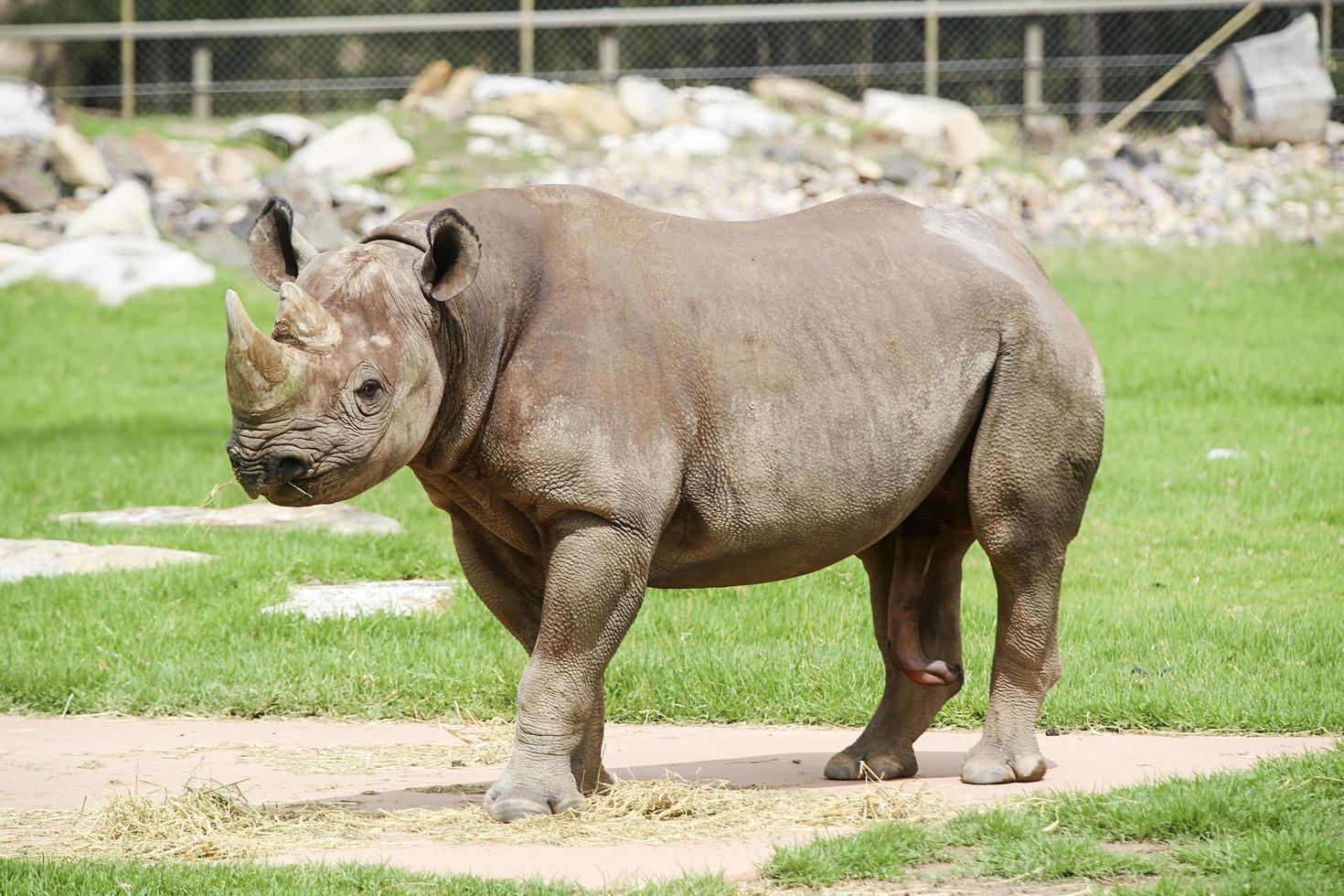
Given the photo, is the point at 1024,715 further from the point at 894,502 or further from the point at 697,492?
the point at 697,492

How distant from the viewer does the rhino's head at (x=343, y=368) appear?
5125mm

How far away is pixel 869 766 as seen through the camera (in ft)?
21.7

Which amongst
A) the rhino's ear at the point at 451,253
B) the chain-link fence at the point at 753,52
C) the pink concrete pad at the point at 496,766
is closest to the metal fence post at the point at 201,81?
the chain-link fence at the point at 753,52

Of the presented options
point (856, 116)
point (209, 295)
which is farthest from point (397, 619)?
point (856, 116)

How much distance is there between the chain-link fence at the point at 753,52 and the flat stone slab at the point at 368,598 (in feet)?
49.6

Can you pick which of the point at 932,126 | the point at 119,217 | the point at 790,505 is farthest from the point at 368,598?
the point at 932,126

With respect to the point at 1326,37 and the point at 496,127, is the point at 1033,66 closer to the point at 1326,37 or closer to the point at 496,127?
the point at 1326,37

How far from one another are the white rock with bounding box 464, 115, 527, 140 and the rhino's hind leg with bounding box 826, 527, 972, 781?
18.5 meters

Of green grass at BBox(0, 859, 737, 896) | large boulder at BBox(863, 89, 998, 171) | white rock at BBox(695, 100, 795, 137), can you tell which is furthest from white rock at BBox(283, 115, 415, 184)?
green grass at BBox(0, 859, 737, 896)

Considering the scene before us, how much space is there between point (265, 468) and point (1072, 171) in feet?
60.5

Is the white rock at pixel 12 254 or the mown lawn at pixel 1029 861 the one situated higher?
the mown lawn at pixel 1029 861

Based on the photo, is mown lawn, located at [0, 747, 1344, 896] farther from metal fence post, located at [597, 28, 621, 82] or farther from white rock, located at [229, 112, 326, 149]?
metal fence post, located at [597, 28, 621, 82]

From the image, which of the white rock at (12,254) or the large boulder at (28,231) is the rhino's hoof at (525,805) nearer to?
the white rock at (12,254)

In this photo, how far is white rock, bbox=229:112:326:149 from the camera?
24516 millimetres
